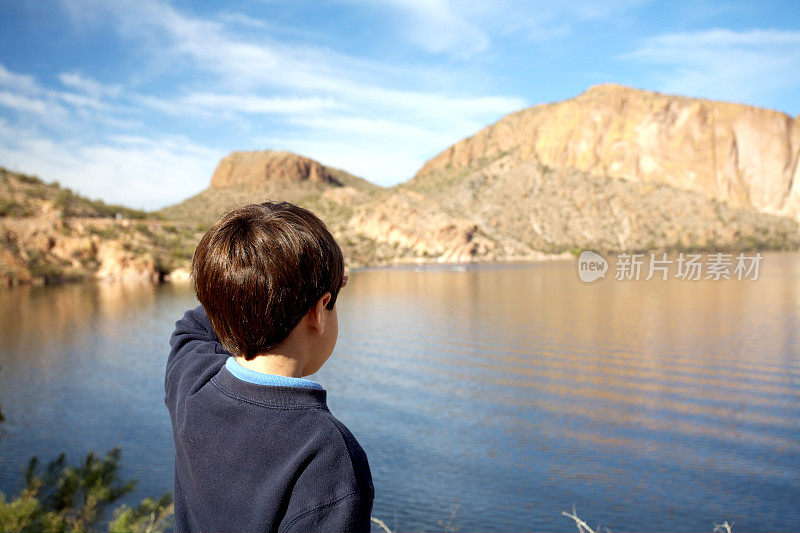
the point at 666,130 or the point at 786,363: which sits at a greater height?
the point at 666,130

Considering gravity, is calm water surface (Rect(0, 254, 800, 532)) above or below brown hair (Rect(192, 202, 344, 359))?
below

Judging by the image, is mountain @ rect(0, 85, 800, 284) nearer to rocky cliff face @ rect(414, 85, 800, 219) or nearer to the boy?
rocky cliff face @ rect(414, 85, 800, 219)

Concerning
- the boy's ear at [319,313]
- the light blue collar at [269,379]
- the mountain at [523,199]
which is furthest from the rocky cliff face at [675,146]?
the light blue collar at [269,379]

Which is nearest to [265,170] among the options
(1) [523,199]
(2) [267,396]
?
(1) [523,199]

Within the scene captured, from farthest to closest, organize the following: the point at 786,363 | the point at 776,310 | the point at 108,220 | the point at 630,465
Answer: the point at 108,220 → the point at 776,310 → the point at 786,363 → the point at 630,465

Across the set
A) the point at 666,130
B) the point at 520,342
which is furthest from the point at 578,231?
the point at 520,342

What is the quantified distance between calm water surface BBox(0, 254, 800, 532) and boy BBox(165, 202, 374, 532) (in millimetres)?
7394

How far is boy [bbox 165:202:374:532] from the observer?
42.0 inches

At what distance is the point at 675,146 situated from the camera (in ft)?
376

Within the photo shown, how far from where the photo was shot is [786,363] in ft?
53.0

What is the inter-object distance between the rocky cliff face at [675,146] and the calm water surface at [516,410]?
92.9 m

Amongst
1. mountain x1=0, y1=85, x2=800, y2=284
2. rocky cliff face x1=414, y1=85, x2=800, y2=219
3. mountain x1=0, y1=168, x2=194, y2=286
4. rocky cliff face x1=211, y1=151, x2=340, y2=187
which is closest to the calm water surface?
mountain x1=0, y1=168, x2=194, y2=286

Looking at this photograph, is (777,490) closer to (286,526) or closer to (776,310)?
(286,526)

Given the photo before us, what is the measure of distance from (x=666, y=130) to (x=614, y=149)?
12.2 meters
